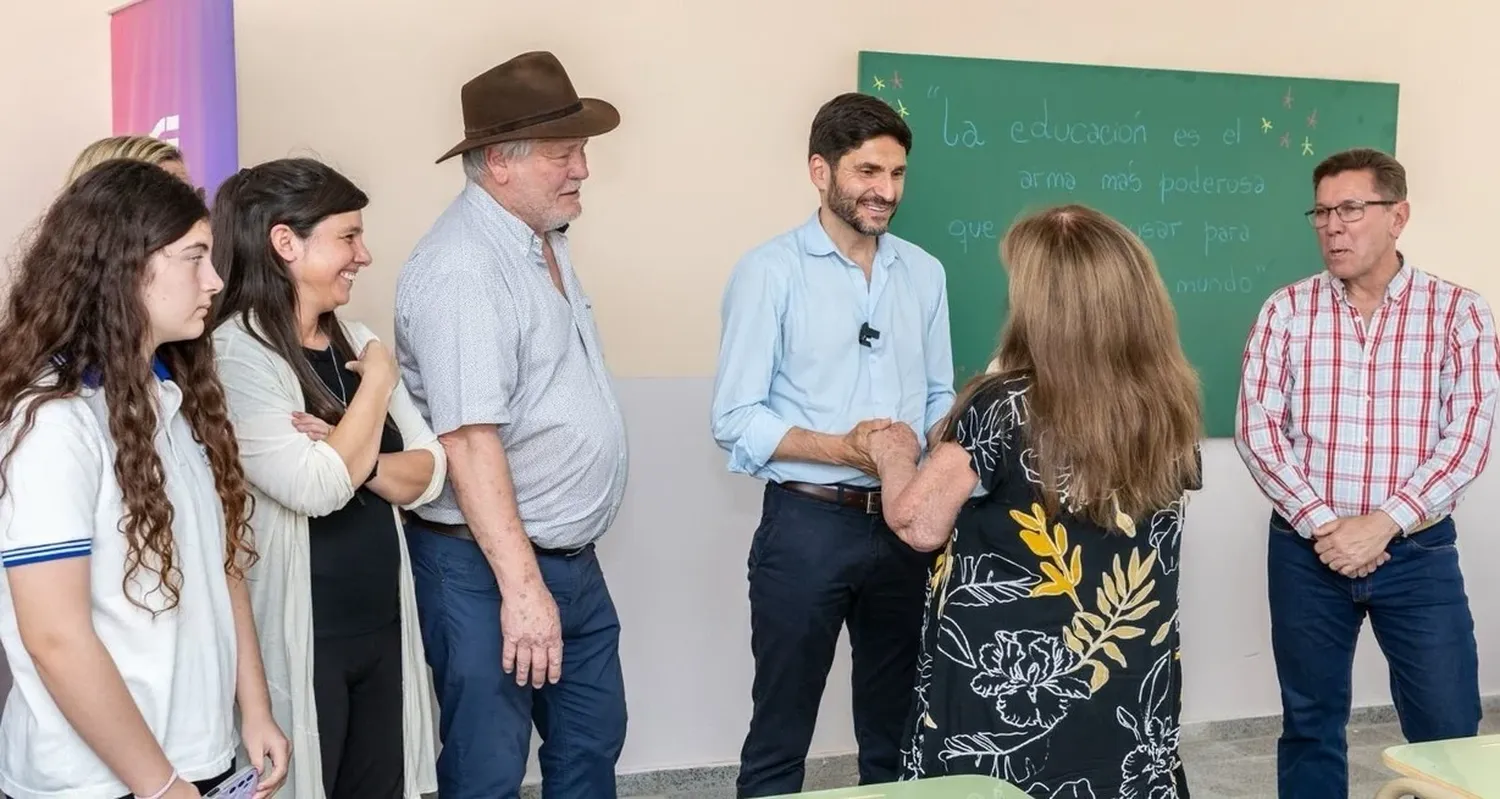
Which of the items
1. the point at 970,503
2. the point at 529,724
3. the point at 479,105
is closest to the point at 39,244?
the point at 479,105

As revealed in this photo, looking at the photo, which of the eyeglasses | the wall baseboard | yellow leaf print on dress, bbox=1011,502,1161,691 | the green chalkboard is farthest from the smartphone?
the eyeglasses

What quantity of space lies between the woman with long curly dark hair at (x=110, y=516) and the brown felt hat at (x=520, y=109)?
2.21ft

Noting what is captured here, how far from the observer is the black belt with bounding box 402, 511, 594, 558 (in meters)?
2.20

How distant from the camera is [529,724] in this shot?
2.27m

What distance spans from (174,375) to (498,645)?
2.38ft

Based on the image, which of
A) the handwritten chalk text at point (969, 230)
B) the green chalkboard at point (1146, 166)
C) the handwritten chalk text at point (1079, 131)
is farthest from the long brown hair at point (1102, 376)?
the handwritten chalk text at point (1079, 131)

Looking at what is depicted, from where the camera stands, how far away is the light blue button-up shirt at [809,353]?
2.67 meters

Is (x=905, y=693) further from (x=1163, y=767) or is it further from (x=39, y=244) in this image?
(x=39, y=244)

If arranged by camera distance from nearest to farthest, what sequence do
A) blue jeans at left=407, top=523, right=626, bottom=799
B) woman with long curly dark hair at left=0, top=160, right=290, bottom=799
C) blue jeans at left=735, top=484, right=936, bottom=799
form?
woman with long curly dark hair at left=0, top=160, right=290, bottom=799, blue jeans at left=407, top=523, right=626, bottom=799, blue jeans at left=735, top=484, right=936, bottom=799

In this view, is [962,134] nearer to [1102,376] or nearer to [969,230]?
[969,230]

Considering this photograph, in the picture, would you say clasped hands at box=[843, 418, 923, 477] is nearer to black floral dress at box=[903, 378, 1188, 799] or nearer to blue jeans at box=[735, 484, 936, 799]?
blue jeans at box=[735, 484, 936, 799]

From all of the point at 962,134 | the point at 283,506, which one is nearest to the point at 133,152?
the point at 283,506

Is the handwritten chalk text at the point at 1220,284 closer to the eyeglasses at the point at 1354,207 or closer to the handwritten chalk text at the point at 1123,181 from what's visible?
the handwritten chalk text at the point at 1123,181

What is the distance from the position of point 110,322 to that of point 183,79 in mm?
1282
